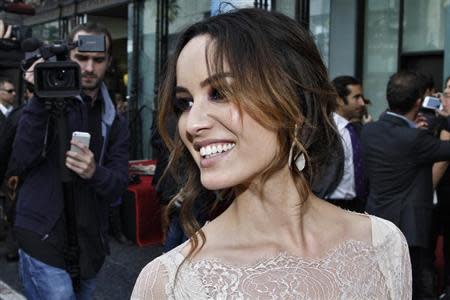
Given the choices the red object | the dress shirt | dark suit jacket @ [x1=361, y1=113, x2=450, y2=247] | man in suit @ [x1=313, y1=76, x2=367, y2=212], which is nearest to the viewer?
dark suit jacket @ [x1=361, y1=113, x2=450, y2=247]

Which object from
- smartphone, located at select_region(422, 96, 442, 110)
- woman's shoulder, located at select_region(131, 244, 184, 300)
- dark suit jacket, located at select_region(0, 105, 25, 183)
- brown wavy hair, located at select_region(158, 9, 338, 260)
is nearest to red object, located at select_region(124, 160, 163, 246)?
smartphone, located at select_region(422, 96, 442, 110)

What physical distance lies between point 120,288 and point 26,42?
2.92 metres

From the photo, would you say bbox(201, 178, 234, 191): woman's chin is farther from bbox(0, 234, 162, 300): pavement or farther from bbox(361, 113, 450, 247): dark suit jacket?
bbox(0, 234, 162, 300): pavement

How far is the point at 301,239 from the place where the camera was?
132 centimetres

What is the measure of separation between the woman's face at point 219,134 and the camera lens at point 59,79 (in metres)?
1.60

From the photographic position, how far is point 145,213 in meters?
6.07

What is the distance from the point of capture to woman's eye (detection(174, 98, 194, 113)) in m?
1.27

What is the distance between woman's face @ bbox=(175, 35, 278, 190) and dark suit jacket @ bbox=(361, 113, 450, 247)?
8.74 feet

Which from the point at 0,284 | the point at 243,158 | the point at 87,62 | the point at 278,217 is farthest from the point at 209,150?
the point at 0,284

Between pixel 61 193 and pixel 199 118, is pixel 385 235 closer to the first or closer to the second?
pixel 199 118

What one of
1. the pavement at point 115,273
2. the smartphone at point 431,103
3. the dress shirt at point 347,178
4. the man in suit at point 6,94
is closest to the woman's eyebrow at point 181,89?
the dress shirt at point 347,178

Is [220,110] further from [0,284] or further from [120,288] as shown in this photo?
[0,284]

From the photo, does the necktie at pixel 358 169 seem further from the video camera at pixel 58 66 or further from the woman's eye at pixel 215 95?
the woman's eye at pixel 215 95

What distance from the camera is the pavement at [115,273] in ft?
17.0
